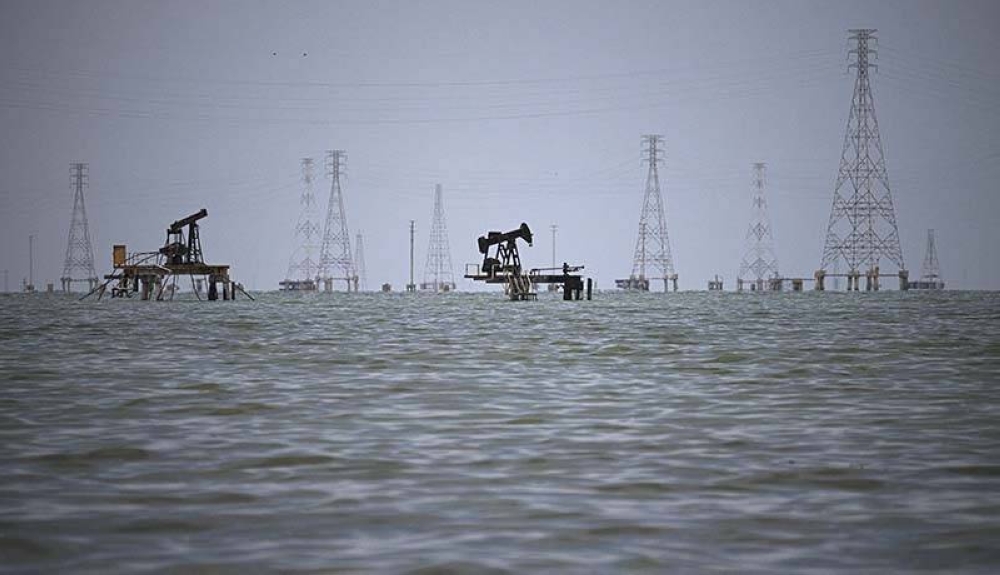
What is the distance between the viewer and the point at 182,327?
4178cm

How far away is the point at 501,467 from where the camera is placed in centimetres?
1043

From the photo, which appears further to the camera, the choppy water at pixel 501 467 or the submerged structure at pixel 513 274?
the submerged structure at pixel 513 274

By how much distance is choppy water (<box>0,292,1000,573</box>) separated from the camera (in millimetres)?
7281

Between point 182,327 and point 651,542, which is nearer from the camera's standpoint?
point 651,542

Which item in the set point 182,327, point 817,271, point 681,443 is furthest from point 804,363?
point 817,271

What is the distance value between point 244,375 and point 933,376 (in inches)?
425

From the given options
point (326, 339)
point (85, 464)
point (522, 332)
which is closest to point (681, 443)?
point (85, 464)

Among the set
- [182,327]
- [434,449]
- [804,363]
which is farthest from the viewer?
[182,327]

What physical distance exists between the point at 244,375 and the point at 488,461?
10.5 meters

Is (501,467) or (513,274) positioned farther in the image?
(513,274)

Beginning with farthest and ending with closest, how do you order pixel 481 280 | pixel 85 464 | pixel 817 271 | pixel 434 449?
pixel 817 271, pixel 481 280, pixel 434 449, pixel 85 464

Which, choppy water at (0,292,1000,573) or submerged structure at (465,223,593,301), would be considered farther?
submerged structure at (465,223,593,301)

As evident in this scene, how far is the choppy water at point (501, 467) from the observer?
7.28 m

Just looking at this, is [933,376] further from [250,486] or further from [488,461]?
[250,486]
